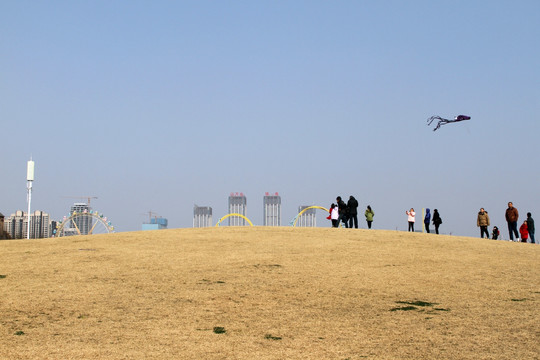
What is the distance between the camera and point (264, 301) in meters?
11.6

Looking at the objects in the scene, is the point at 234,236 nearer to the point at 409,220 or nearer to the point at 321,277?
the point at 321,277

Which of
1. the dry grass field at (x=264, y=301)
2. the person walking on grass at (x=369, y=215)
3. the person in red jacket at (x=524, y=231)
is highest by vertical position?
the person walking on grass at (x=369, y=215)

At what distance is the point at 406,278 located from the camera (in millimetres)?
14758

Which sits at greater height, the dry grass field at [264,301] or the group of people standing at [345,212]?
the group of people standing at [345,212]

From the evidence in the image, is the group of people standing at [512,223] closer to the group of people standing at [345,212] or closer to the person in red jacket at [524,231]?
the person in red jacket at [524,231]

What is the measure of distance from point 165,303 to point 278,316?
251 cm

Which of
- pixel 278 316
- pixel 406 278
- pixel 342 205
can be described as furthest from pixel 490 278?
pixel 342 205

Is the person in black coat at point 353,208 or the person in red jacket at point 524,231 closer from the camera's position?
the person in red jacket at point 524,231

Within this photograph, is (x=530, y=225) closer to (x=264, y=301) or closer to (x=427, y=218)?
(x=427, y=218)

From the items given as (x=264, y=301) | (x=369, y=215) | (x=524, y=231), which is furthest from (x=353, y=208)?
(x=264, y=301)

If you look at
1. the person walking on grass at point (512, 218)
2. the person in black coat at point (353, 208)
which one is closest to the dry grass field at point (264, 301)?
the person walking on grass at point (512, 218)

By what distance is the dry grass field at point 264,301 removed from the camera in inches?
328

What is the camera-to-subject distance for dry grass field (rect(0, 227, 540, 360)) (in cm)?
834

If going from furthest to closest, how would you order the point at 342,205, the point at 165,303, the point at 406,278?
the point at 342,205 < the point at 406,278 < the point at 165,303
